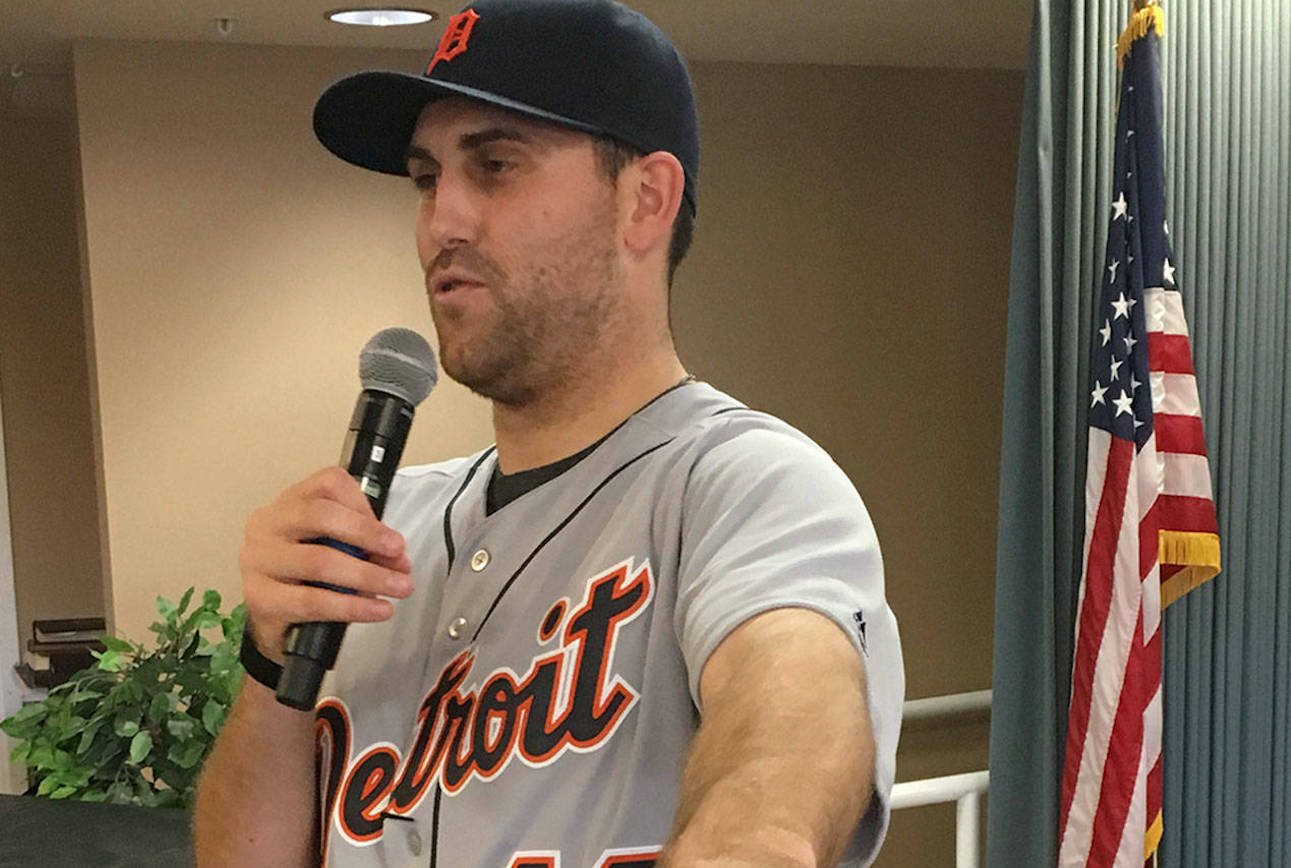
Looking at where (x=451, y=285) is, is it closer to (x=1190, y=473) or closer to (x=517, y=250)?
(x=517, y=250)

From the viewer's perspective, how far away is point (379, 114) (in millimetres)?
1169

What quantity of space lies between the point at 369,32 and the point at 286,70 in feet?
1.10

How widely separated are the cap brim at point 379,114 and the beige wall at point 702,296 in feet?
9.49

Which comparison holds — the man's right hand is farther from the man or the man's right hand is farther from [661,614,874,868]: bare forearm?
[661,614,874,868]: bare forearm

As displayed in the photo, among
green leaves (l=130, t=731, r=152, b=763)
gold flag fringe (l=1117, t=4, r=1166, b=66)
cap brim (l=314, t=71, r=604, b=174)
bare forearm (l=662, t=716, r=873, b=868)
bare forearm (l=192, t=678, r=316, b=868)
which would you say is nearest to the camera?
bare forearm (l=662, t=716, r=873, b=868)

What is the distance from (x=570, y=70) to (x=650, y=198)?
123mm

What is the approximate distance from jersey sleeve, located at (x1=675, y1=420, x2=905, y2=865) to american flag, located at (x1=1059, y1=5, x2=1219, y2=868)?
6.02 ft

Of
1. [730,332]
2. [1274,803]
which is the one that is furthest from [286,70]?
[1274,803]

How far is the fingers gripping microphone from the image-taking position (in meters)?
0.96

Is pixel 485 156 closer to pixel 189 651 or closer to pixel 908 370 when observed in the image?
pixel 189 651

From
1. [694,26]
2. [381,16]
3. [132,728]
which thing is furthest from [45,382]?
[694,26]

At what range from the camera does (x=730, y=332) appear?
15.2ft

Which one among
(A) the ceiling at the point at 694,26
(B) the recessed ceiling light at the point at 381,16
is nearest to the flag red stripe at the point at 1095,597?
(A) the ceiling at the point at 694,26

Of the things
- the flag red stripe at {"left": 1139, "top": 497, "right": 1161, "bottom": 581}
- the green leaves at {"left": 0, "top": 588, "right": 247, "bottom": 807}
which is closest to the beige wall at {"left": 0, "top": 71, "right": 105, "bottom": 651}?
the green leaves at {"left": 0, "top": 588, "right": 247, "bottom": 807}
